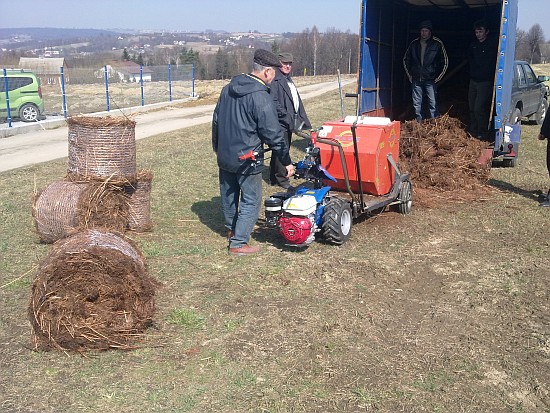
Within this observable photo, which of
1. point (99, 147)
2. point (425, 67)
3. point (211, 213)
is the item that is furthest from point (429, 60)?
point (99, 147)

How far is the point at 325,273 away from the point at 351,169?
1.70m

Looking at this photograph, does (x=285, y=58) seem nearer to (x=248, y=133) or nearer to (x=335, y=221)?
(x=248, y=133)

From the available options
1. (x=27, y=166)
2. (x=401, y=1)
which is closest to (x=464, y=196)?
(x=401, y=1)

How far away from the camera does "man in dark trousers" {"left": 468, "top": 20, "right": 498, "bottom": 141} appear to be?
9453mm

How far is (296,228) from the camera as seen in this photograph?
5773 mm

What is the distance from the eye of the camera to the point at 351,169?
268 inches

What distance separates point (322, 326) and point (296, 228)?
1458 mm

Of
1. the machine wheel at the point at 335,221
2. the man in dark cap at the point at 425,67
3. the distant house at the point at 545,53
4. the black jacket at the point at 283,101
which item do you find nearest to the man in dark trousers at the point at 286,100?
the black jacket at the point at 283,101

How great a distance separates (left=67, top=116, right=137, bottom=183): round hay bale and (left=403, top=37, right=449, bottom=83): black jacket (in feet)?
18.5

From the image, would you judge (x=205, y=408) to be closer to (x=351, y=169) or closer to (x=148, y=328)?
(x=148, y=328)

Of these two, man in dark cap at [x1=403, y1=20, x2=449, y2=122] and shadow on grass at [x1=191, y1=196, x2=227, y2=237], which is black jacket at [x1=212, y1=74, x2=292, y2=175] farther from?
man in dark cap at [x1=403, y1=20, x2=449, y2=122]

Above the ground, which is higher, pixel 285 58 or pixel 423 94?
pixel 285 58

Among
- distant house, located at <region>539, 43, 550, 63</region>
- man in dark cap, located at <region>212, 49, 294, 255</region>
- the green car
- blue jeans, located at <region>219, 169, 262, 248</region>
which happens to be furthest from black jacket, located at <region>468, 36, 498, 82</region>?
distant house, located at <region>539, 43, 550, 63</region>

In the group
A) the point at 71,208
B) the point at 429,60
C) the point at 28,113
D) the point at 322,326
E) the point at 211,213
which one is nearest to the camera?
the point at 322,326
